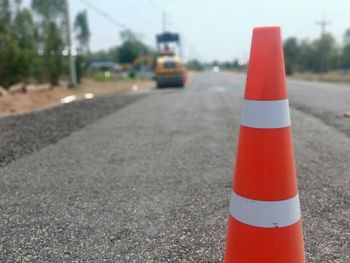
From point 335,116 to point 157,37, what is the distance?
38417mm

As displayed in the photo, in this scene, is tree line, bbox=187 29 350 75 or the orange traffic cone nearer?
the orange traffic cone

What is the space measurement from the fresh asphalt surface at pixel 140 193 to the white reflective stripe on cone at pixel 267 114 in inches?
40.0

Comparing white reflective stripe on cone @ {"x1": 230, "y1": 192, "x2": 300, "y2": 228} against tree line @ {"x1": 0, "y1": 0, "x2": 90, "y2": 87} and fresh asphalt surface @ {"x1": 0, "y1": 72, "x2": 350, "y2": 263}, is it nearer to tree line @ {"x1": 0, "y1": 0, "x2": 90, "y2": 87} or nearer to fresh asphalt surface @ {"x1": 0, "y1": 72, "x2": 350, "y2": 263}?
fresh asphalt surface @ {"x1": 0, "y1": 72, "x2": 350, "y2": 263}

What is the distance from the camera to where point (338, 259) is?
7.88ft

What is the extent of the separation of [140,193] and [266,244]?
2.00 meters

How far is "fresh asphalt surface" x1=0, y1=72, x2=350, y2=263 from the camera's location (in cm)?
263

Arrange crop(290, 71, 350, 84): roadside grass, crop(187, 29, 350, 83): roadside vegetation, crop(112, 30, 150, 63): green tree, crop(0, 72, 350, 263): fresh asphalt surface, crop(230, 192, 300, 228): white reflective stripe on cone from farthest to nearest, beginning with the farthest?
crop(112, 30, 150, 63): green tree
crop(187, 29, 350, 83): roadside vegetation
crop(290, 71, 350, 84): roadside grass
crop(0, 72, 350, 263): fresh asphalt surface
crop(230, 192, 300, 228): white reflective stripe on cone

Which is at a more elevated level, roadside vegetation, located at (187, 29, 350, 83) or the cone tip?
roadside vegetation, located at (187, 29, 350, 83)

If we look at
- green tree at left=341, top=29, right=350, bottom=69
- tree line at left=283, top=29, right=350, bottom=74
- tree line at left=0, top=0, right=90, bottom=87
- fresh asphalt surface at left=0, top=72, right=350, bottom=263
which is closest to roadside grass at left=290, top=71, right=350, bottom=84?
green tree at left=341, top=29, right=350, bottom=69

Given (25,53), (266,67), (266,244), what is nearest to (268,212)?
(266,244)

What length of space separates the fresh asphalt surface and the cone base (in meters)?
0.48

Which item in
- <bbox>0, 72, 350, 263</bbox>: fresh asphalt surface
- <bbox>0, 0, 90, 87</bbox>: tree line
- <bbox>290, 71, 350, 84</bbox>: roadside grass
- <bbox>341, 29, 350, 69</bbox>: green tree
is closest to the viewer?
<bbox>0, 72, 350, 263</bbox>: fresh asphalt surface

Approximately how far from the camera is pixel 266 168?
1927mm

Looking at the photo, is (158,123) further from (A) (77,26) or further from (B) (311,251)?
(A) (77,26)
